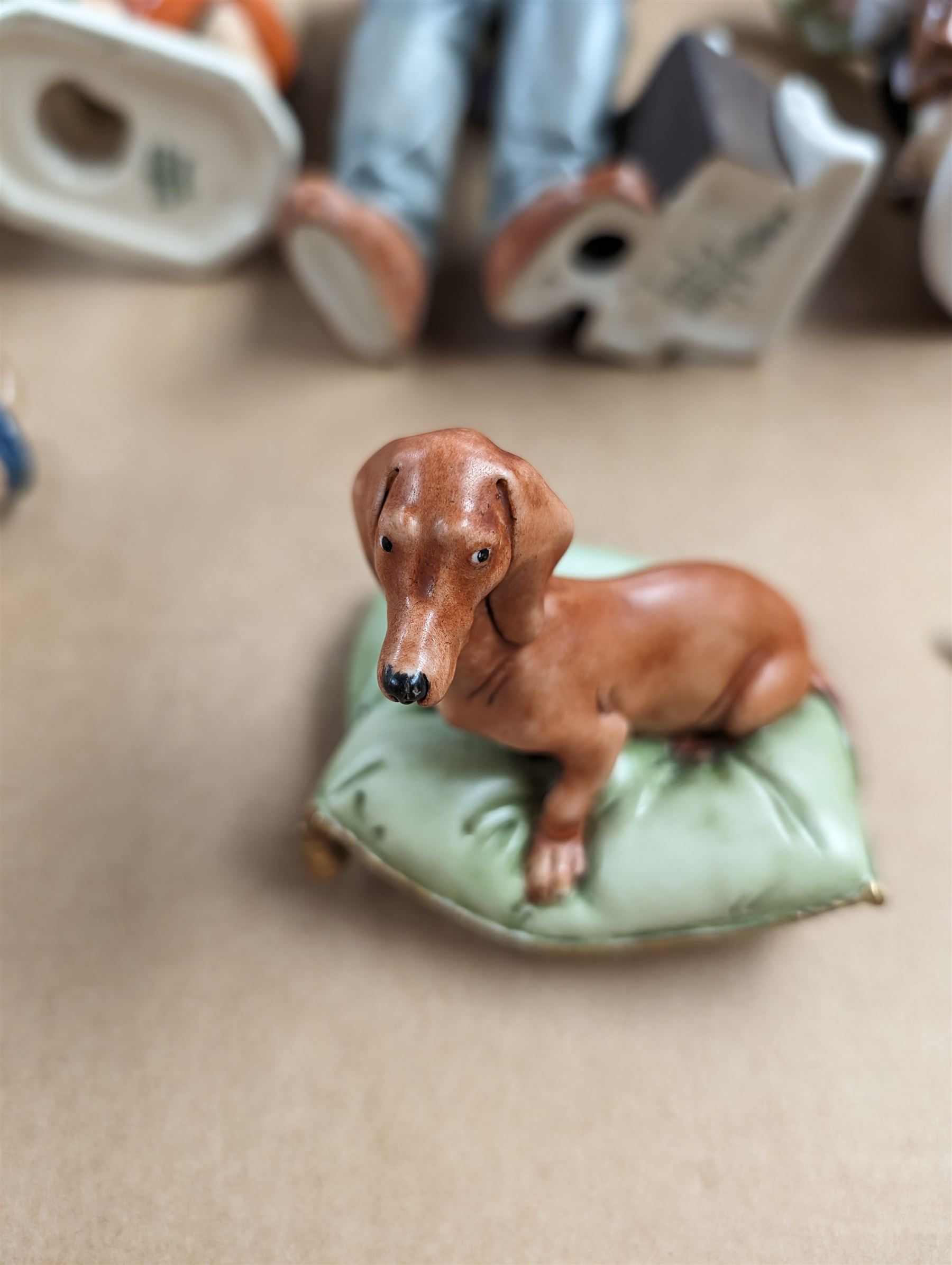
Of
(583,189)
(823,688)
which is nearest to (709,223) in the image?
(583,189)

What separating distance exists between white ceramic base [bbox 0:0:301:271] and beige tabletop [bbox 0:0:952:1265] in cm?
13

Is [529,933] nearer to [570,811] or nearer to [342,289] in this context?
[570,811]

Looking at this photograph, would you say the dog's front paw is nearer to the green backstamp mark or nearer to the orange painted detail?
the green backstamp mark

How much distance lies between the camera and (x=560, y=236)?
125cm

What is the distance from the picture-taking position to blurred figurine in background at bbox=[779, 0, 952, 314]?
1.34 metres

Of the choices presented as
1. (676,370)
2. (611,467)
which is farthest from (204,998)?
(676,370)

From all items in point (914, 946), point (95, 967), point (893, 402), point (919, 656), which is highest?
point (893, 402)

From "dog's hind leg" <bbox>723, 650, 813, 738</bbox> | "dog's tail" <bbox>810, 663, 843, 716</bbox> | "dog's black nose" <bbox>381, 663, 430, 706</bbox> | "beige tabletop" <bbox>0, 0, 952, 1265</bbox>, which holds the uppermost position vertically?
"dog's black nose" <bbox>381, 663, 430, 706</bbox>

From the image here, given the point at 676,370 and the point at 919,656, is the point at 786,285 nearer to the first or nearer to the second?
the point at 676,370

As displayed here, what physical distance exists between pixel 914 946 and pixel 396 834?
1.74ft

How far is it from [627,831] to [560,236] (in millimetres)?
730

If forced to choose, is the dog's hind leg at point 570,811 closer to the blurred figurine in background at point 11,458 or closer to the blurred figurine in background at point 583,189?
the blurred figurine in background at point 583,189

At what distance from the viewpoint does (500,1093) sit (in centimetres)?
Result: 95

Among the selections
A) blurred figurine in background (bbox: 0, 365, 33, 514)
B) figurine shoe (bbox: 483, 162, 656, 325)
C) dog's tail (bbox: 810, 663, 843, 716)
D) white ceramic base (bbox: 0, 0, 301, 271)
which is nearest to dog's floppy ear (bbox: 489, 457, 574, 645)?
dog's tail (bbox: 810, 663, 843, 716)
